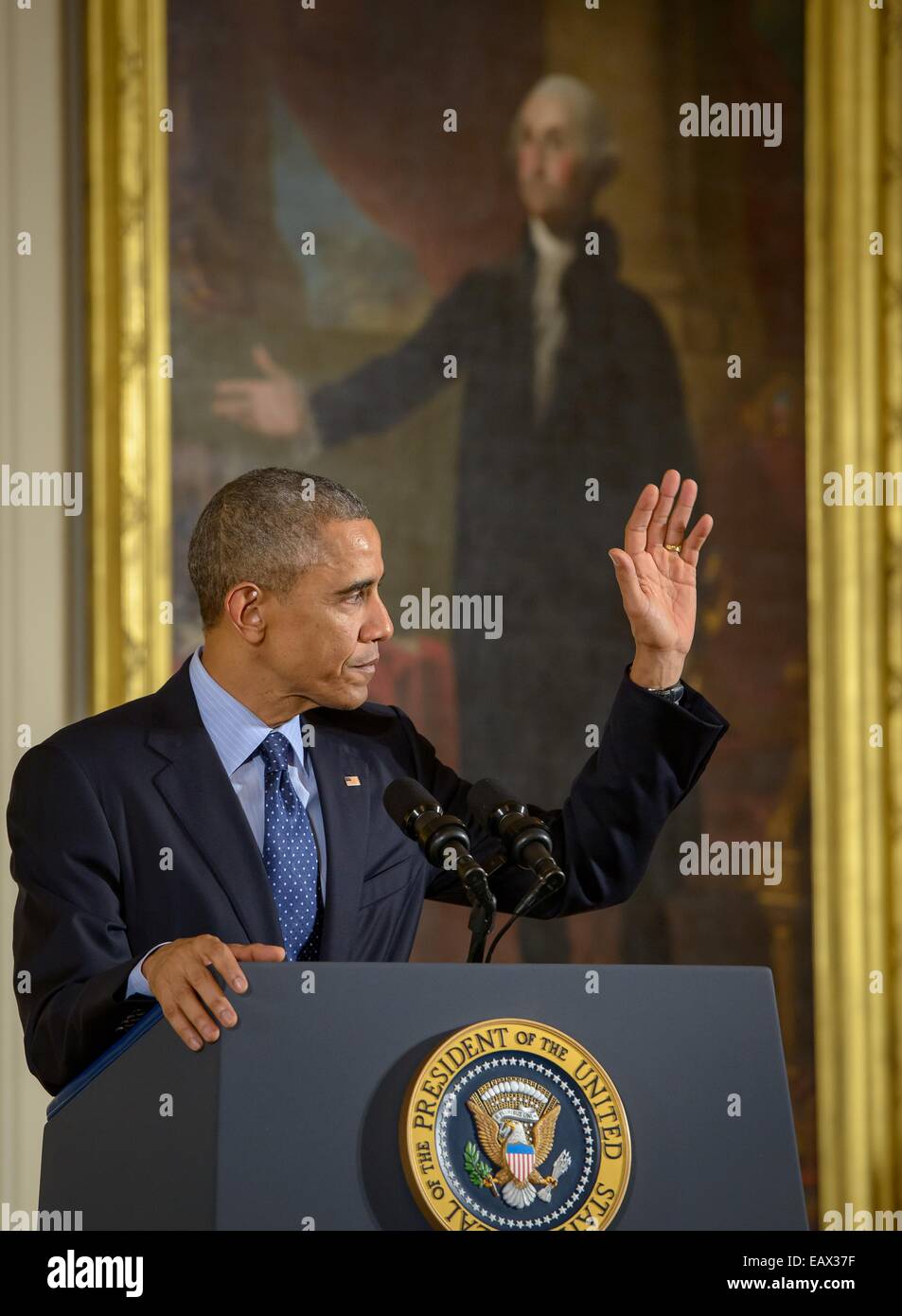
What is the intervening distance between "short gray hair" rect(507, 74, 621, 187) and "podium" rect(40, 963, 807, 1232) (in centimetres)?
373

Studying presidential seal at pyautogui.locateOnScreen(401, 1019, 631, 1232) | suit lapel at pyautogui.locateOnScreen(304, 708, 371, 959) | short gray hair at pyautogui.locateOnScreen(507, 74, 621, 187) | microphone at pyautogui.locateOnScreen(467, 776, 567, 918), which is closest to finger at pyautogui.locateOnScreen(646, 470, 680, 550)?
suit lapel at pyautogui.locateOnScreen(304, 708, 371, 959)

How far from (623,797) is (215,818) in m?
0.76

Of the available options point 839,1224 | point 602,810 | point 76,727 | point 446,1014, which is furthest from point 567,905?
point 839,1224

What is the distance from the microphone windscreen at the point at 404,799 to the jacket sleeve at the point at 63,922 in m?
0.44

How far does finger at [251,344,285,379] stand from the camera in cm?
504

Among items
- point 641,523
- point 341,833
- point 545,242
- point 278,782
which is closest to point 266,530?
point 278,782

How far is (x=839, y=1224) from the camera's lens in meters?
4.91

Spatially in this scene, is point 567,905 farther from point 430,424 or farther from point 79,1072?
point 430,424

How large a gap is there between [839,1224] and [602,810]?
239cm

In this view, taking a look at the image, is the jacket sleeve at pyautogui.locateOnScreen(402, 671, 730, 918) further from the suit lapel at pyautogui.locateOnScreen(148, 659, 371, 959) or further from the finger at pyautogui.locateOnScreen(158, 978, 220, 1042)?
the finger at pyautogui.locateOnScreen(158, 978, 220, 1042)

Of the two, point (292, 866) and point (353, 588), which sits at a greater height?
point (353, 588)

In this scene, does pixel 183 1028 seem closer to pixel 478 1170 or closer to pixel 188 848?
pixel 478 1170

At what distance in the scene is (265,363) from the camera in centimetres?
505
